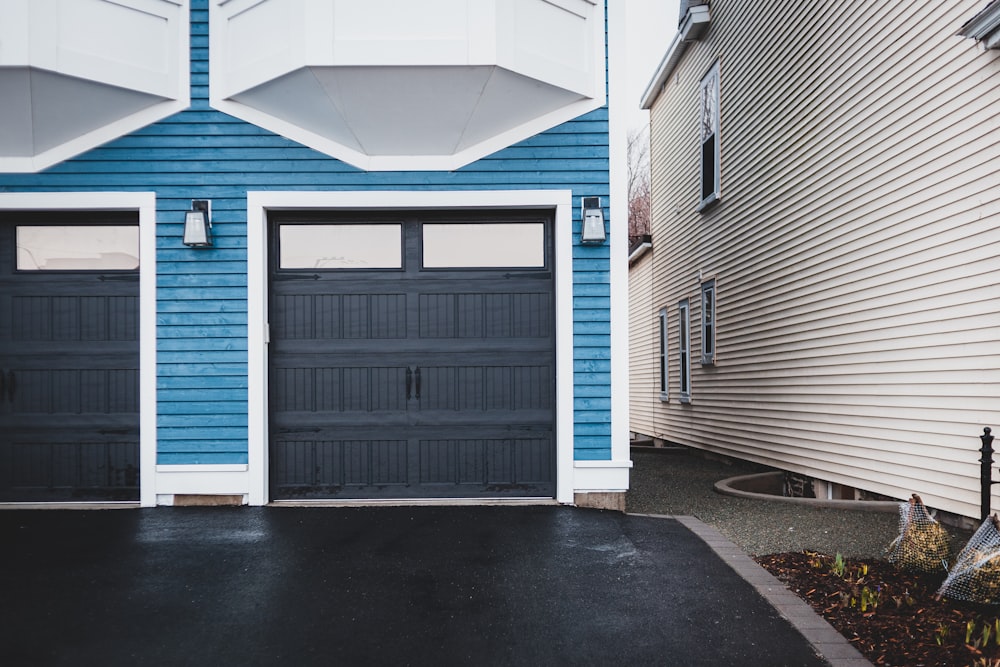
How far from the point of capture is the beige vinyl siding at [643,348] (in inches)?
596

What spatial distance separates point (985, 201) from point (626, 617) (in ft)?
13.5

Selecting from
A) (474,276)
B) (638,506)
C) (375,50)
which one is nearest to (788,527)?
(638,506)

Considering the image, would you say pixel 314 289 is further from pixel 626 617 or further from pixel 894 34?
pixel 894 34

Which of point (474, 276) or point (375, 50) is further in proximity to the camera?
point (474, 276)

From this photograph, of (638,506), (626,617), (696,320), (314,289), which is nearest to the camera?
(626,617)

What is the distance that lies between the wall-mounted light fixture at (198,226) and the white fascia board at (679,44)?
28.5ft

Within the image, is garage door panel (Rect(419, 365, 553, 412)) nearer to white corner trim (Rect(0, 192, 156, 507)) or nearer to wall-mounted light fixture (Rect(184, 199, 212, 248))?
wall-mounted light fixture (Rect(184, 199, 212, 248))

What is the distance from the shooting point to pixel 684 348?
1301 centimetres

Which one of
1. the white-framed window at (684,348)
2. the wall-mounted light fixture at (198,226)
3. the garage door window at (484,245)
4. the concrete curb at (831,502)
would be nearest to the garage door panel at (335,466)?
the garage door window at (484,245)

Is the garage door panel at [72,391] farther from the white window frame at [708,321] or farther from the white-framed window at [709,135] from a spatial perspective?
the white-framed window at [709,135]

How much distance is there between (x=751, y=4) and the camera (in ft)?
32.3

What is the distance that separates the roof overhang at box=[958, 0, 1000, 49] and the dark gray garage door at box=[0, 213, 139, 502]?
6495 mm

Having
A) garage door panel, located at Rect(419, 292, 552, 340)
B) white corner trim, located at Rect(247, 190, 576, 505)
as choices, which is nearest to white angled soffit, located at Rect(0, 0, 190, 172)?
white corner trim, located at Rect(247, 190, 576, 505)

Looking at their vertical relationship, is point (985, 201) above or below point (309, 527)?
above
